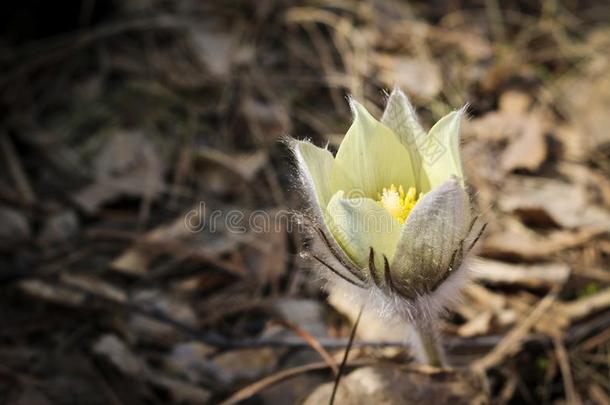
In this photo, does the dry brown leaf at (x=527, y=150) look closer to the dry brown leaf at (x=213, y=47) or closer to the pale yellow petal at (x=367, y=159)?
the pale yellow petal at (x=367, y=159)

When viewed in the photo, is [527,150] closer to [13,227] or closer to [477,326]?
[477,326]

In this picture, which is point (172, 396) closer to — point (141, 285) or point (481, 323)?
point (141, 285)

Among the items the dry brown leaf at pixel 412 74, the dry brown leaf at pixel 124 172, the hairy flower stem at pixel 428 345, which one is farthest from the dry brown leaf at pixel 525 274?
the dry brown leaf at pixel 124 172

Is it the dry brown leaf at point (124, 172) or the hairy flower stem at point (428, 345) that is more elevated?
the dry brown leaf at point (124, 172)

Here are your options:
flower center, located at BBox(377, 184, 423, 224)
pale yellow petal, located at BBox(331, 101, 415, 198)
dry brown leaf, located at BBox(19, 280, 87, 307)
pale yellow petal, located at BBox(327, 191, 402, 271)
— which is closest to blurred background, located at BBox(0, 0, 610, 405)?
dry brown leaf, located at BBox(19, 280, 87, 307)

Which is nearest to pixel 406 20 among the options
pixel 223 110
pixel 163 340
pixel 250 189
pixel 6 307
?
pixel 223 110

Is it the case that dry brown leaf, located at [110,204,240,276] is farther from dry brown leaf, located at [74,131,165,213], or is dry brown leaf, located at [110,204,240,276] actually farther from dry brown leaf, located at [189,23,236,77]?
dry brown leaf, located at [189,23,236,77]
